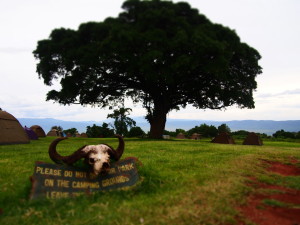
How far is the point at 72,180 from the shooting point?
5684mm

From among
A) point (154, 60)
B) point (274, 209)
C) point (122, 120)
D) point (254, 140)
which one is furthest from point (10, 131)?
point (122, 120)

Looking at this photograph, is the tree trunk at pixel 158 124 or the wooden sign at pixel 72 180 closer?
the wooden sign at pixel 72 180

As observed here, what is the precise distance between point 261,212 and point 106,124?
40.0m

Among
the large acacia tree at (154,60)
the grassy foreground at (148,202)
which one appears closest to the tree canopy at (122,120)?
the large acacia tree at (154,60)

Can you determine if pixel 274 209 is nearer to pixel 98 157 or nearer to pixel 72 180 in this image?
pixel 98 157

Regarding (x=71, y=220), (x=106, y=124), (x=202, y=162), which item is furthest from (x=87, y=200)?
(x=106, y=124)

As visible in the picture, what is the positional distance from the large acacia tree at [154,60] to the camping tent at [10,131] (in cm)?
684

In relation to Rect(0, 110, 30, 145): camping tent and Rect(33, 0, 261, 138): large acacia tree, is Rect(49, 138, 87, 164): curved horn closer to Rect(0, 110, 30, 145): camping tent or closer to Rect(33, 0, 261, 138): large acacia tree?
Rect(0, 110, 30, 145): camping tent

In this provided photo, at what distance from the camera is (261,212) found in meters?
4.62

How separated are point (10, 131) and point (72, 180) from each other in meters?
14.9

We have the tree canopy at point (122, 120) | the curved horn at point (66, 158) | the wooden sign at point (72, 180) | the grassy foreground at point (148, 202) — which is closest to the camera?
the grassy foreground at point (148, 202)

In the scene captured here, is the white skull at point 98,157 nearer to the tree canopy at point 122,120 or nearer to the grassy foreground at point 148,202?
the grassy foreground at point 148,202

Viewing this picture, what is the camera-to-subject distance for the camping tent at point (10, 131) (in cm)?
1761

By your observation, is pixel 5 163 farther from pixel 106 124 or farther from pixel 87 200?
pixel 106 124
